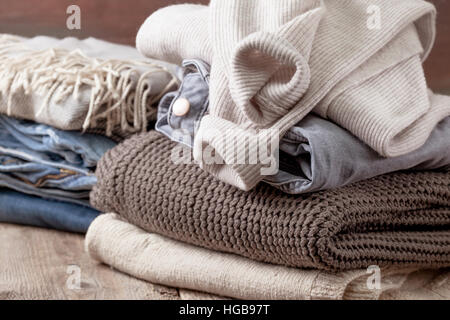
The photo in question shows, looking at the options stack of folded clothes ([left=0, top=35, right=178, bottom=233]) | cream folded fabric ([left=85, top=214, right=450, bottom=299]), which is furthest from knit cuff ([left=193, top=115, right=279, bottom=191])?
stack of folded clothes ([left=0, top=35, right=178, bottom=233])

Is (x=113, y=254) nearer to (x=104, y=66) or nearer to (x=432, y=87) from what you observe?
(x=104, y=66)

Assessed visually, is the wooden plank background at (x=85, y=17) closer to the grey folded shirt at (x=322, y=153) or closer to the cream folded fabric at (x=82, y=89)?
the cream folded fabric at (x=82, y=89)

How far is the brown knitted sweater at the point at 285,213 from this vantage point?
770 millimetres

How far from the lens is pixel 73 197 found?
1069 mm

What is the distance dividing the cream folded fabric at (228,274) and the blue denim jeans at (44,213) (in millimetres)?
90

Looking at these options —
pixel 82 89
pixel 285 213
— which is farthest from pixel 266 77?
pixel 82 89

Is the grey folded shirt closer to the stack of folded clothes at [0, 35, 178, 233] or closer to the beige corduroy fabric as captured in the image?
the beige corduroy fabric

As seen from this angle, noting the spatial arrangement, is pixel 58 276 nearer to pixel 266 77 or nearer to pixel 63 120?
pixel 63 120

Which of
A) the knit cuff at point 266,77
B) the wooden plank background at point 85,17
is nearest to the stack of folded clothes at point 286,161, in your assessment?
the knit cuff at point 266,77

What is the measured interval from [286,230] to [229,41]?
0.22m

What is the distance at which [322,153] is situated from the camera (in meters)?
0.76

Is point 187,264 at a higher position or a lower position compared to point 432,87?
lower

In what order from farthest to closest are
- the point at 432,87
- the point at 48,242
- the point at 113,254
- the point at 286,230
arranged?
the point at 432,87
the point at 48,242
the point at 113,254
the point at 286,230
